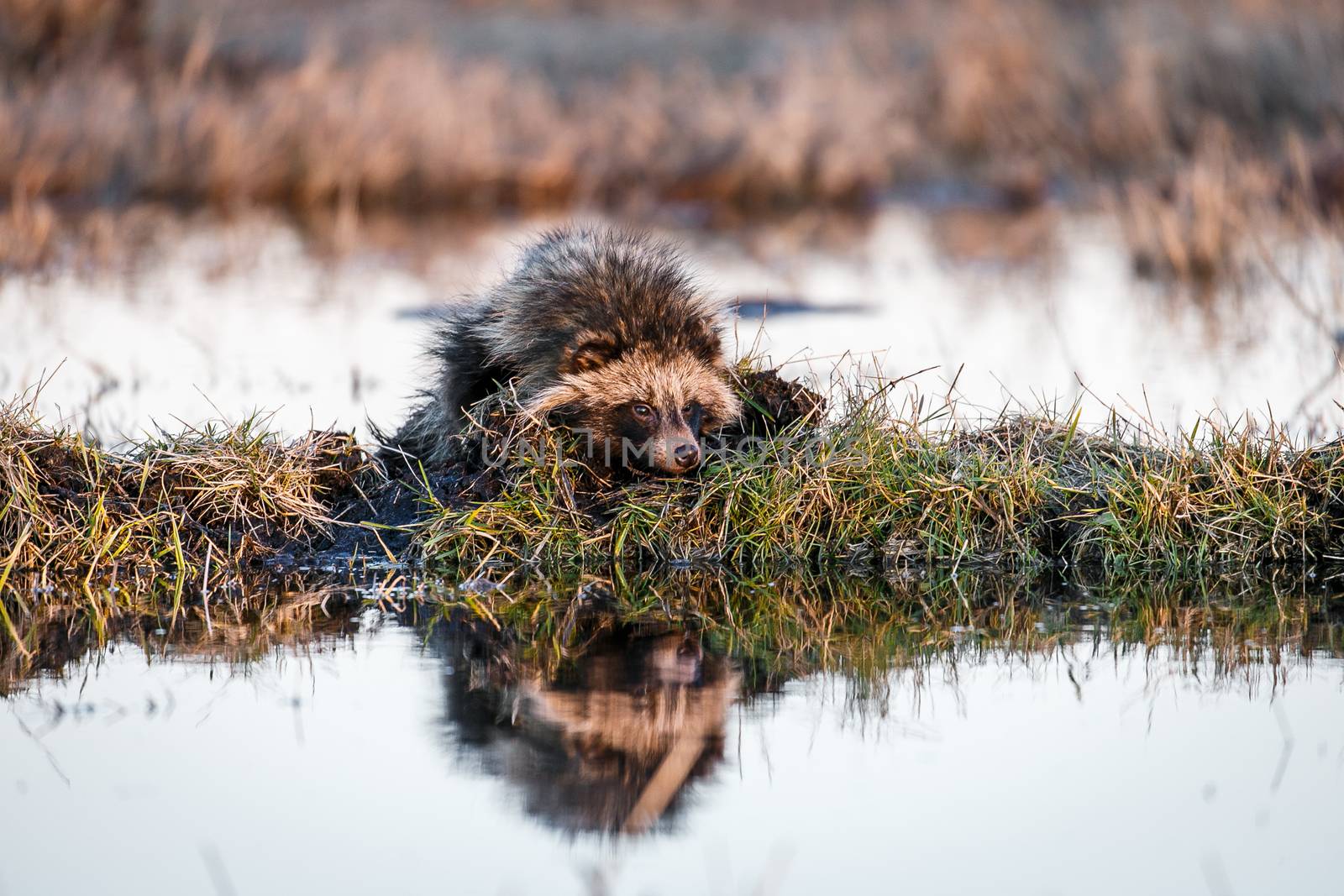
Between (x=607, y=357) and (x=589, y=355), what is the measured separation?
0.09 metres

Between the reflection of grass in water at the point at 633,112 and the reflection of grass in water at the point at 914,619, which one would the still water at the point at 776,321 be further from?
the reflection of grass in water at the point at 633,112

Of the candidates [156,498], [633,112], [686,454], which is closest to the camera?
[686,454]

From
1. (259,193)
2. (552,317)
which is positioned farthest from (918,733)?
(259,193)

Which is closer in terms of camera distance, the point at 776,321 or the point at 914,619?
the point at 914,619

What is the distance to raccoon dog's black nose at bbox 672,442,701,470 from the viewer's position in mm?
7844

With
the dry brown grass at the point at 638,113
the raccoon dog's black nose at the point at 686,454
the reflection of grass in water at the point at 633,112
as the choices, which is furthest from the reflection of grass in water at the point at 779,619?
the reflection of grass in water at the point at 633,112

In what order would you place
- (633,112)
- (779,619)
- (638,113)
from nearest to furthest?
1. (779,619)
2. (633,112)
3. (638,113)

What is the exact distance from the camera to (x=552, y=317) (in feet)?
27.1

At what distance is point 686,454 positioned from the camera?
7.84m

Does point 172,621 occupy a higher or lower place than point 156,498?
lower

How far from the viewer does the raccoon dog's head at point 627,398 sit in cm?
809

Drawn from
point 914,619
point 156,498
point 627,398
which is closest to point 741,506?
point 627,398

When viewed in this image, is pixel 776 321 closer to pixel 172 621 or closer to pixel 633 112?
pixel 172 621

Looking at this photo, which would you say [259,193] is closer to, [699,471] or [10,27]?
[10,27]
